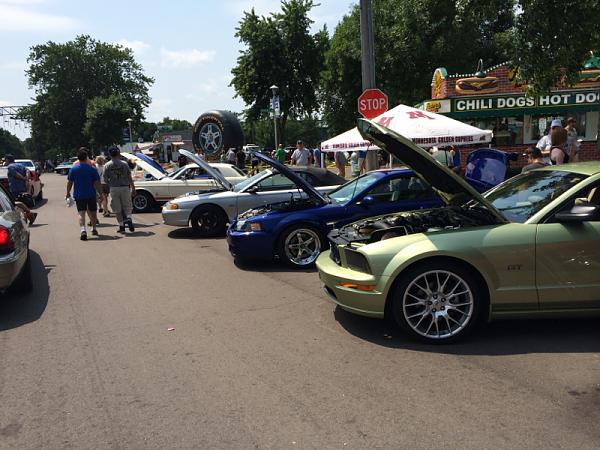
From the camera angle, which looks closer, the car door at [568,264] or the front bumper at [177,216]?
the car door at [568,264]

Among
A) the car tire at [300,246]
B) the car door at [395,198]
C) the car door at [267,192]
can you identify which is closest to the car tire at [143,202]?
the car door at [267,192]

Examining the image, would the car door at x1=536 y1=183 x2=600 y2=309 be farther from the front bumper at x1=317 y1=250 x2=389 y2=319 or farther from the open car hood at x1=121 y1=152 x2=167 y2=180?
the open car hood at x1=121 y1=152 x2=167 y2=180

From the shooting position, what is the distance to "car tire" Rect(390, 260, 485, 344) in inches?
172

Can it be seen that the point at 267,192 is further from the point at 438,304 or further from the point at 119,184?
the point at 438,304

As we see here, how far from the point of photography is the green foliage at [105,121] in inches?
2452

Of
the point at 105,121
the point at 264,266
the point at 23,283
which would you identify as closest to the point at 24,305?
the point at 23,283

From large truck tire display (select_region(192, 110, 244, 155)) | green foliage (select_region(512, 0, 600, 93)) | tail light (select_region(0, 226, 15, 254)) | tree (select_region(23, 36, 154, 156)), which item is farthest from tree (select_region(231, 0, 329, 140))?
tree (select_region(23, 36, 154, 156))

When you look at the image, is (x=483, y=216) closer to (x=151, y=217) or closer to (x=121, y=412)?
(x=121, y=412)

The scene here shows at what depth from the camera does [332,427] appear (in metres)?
3.15

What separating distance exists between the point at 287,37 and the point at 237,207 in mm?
28617

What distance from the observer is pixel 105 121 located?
62531 millimetres

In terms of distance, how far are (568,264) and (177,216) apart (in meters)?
7.66

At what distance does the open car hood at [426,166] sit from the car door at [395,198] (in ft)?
6.81

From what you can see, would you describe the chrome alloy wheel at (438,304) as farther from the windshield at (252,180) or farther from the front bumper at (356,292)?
the windshield at (252,180)
